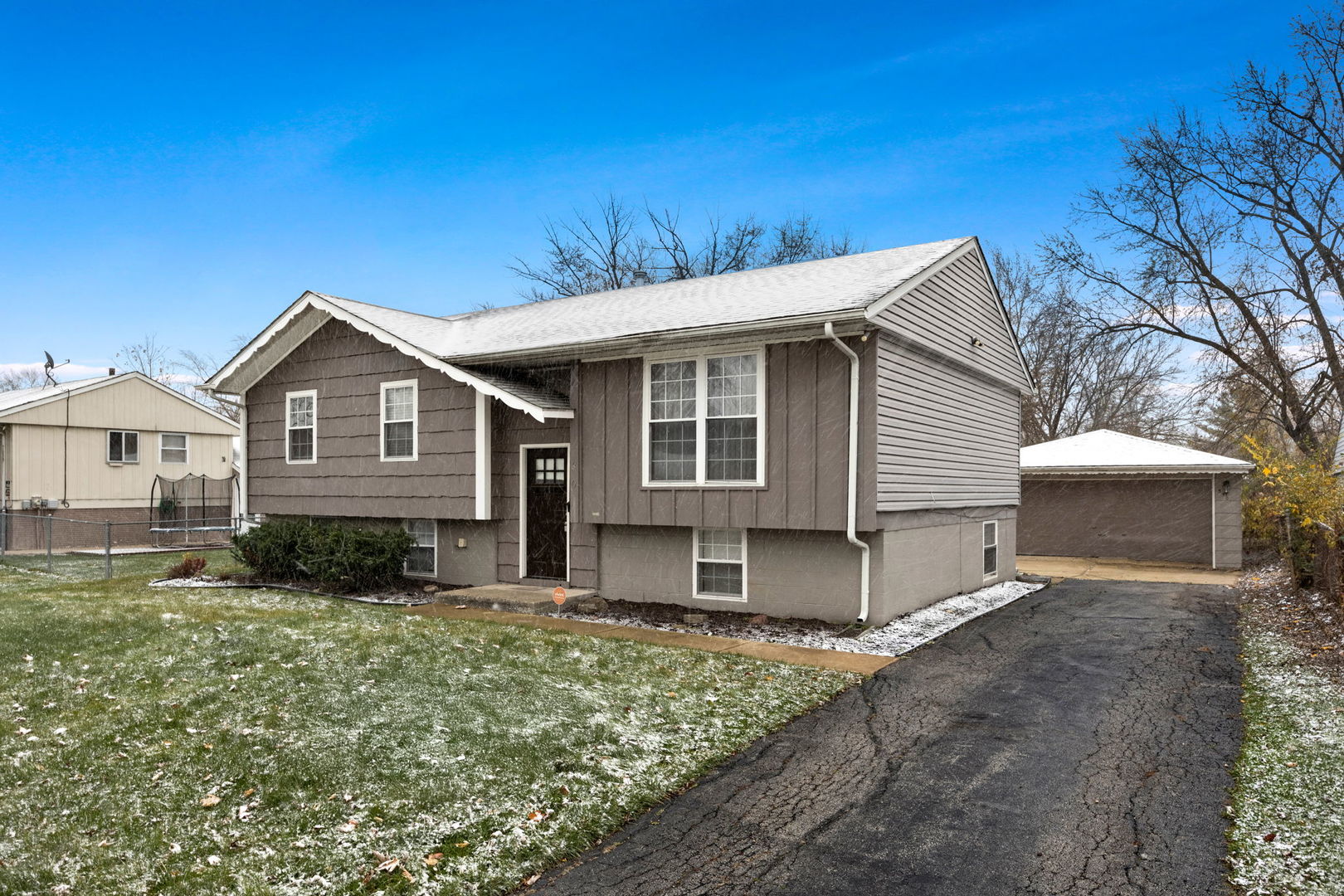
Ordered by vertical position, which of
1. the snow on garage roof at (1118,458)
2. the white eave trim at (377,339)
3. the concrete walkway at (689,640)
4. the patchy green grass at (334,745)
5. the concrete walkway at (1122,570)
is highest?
the white eave trim at (377,339)

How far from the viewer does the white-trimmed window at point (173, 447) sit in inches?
1002

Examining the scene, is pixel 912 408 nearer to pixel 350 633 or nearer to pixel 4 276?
pixel 350 633

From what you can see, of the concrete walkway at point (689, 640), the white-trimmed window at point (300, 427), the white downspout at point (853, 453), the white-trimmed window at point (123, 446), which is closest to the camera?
the concrete walkway at point (689, 640)

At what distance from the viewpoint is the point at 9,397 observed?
2467cm

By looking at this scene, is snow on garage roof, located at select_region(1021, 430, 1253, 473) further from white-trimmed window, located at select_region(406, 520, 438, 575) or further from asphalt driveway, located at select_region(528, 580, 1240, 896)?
white-trimmed window, located at select_region(406, 520, 438, 575)

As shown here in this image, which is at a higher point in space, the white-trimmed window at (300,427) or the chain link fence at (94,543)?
the white-trimmed window at (300,427)

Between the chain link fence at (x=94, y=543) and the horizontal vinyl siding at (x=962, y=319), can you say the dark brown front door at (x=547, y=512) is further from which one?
the chain link fence at (x=94, y=543)

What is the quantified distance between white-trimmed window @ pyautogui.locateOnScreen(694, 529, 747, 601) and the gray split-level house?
3cm

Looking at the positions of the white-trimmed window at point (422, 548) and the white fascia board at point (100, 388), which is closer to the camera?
the white-trimmed window at point (422, 548)

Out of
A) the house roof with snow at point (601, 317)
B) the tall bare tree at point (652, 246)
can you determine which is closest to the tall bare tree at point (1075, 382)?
the tall bare tree at point (652, 246)

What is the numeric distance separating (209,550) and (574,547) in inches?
517

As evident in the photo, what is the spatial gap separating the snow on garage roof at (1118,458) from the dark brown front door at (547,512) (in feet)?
43.4

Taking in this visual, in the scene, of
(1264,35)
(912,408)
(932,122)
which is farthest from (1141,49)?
(912,408)

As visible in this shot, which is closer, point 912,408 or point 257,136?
point 912,408
